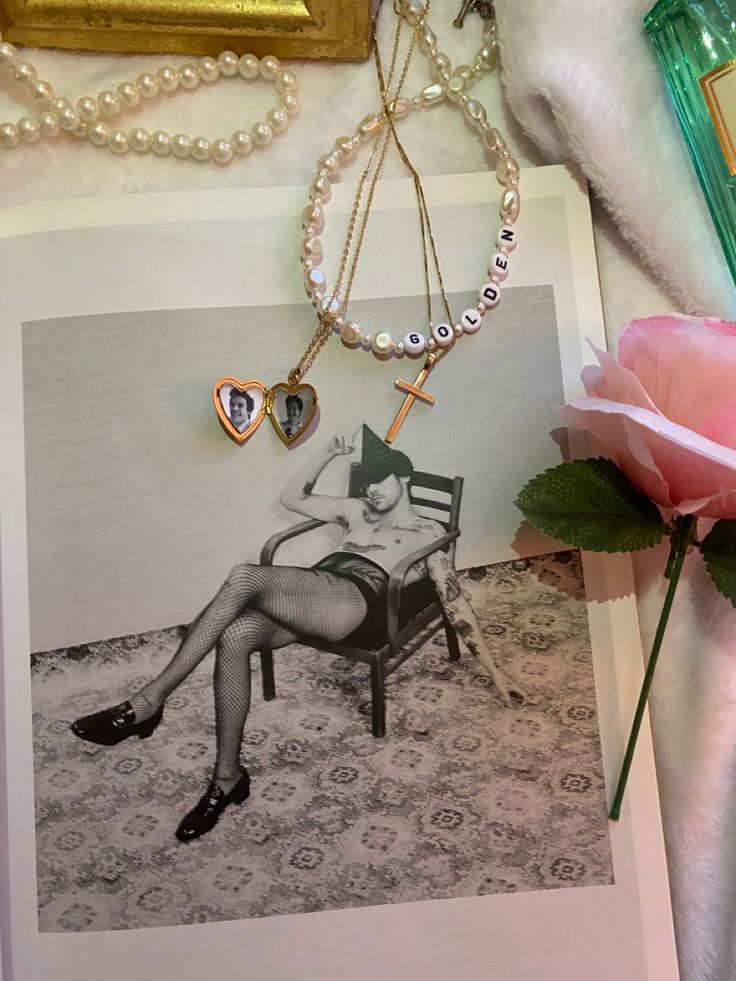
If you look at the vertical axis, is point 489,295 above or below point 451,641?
above

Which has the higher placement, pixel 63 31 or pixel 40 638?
pixel 63 31

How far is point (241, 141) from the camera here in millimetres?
503

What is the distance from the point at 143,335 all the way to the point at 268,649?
0.67ft

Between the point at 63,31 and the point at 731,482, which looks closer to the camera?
the point at 731,482

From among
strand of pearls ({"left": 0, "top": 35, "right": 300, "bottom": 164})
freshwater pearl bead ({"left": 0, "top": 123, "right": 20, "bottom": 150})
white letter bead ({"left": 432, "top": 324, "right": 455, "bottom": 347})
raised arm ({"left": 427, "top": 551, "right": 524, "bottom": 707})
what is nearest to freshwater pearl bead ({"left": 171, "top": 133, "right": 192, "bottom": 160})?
strand of pearls ({"left": 0, "top": 35, "right": 300, "bottom": 164})

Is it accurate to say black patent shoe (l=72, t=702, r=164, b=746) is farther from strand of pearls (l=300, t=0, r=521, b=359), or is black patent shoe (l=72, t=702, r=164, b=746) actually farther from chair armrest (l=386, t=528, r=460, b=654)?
strand of pearls (l=300, t=0, r=521, b=359)

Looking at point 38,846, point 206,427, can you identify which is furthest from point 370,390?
point 38,846

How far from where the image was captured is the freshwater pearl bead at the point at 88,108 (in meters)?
0.51

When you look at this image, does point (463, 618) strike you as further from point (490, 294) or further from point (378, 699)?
point (490, 294)

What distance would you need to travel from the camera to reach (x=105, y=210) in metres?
0.49

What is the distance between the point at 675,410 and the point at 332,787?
28 centimetres

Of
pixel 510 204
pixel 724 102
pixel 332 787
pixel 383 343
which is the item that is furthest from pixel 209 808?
pixel 724 102

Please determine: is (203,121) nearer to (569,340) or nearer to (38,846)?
(569,340)

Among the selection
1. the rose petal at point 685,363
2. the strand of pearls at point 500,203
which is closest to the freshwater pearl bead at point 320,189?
the strand of pearls at point 500,203
